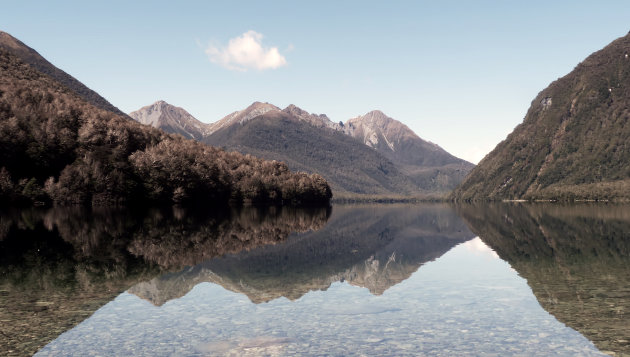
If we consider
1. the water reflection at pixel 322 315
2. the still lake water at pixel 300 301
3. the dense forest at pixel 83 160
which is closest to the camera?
the water reflection at pixel 322 315

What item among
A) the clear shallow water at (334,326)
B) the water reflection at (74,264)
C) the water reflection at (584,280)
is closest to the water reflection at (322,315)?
the clear shallow water at (334,326)

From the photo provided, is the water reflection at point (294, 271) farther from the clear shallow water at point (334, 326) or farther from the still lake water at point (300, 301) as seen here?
the clear shallow water at point (334, 326)

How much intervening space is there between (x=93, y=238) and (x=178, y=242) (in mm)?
9837

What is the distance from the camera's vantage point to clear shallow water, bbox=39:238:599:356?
58.0ft

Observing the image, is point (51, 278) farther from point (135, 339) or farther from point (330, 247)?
point (330, 247)

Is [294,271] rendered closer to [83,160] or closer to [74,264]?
[74,264]

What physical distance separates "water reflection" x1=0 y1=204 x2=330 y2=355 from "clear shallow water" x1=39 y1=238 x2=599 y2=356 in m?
1.42

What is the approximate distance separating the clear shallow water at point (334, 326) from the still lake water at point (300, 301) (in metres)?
0.08

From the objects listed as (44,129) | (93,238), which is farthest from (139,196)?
(93,238)

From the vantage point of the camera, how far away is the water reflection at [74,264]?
2067 cm

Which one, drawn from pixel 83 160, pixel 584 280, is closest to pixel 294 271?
pixel 584 280

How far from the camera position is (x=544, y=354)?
1706 cm

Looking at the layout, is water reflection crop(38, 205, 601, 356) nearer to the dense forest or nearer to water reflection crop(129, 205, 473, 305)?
water reflection crop(129, 205, 473, 305)

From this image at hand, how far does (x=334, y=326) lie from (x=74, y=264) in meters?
23.3
